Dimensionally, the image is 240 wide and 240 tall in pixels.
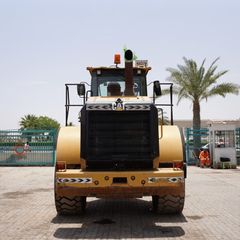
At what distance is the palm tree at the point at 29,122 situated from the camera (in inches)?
3834

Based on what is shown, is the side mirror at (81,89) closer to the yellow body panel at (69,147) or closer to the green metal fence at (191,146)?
the yellow body panel at (69,147)

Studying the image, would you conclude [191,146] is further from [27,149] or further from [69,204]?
[69,204]

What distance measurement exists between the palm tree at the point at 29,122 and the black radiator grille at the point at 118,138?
3555 inches

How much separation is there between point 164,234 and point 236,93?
2364 cm

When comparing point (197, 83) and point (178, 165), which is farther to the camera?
point (197, 83)

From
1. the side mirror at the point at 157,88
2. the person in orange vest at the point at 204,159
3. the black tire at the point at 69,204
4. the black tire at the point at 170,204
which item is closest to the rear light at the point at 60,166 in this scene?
the black tire at the point at 69,204

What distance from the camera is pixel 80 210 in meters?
8.91

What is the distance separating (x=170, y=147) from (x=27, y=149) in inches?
778

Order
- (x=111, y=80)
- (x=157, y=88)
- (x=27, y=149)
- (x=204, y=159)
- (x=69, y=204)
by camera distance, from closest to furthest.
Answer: (x=69, y=204) < (x=157, y=88) < (x=111, y=80) < (x=204, y=159) < (x=27, y=149)

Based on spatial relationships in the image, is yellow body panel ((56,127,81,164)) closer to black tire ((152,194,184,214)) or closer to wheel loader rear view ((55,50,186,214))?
wheel loader rear view ((55,50,186,214))

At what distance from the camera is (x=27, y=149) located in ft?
88.3

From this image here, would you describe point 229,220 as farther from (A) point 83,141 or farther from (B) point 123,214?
(A) point 83,141

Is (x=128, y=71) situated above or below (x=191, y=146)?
above

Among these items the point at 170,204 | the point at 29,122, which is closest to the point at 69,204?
the point at 170,204
